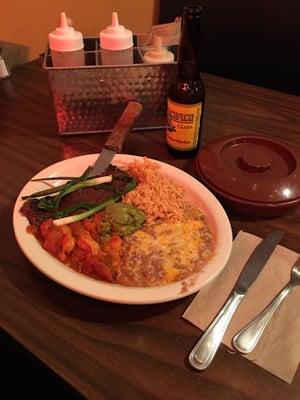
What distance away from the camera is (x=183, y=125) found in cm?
78

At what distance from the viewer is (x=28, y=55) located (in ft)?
4.18

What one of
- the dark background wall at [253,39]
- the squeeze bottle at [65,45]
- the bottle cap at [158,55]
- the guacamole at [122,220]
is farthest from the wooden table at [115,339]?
the dark background wall at [253,39]

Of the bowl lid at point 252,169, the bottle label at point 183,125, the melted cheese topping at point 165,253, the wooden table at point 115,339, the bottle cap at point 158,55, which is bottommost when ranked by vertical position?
the wooden table at point 115,339

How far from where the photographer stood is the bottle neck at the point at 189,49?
2.26 ft

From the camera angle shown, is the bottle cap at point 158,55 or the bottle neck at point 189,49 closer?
the bottle neck at point 189,49

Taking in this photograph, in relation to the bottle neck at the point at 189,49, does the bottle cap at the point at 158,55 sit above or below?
below

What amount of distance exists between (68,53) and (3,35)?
1.72 ft

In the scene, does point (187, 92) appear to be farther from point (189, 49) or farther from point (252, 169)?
point (252, 169)

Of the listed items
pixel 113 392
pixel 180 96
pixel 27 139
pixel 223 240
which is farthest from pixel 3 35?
pixel 113 392

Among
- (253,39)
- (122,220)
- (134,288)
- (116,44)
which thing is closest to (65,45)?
(116,44)

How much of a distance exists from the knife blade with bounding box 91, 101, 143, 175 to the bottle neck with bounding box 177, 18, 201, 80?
152 mm

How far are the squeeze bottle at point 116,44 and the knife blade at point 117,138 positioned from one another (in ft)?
0.34

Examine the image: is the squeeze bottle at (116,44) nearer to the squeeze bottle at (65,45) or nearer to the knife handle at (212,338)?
the squeeze bottle at (65,45)

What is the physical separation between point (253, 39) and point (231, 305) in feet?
3.96
